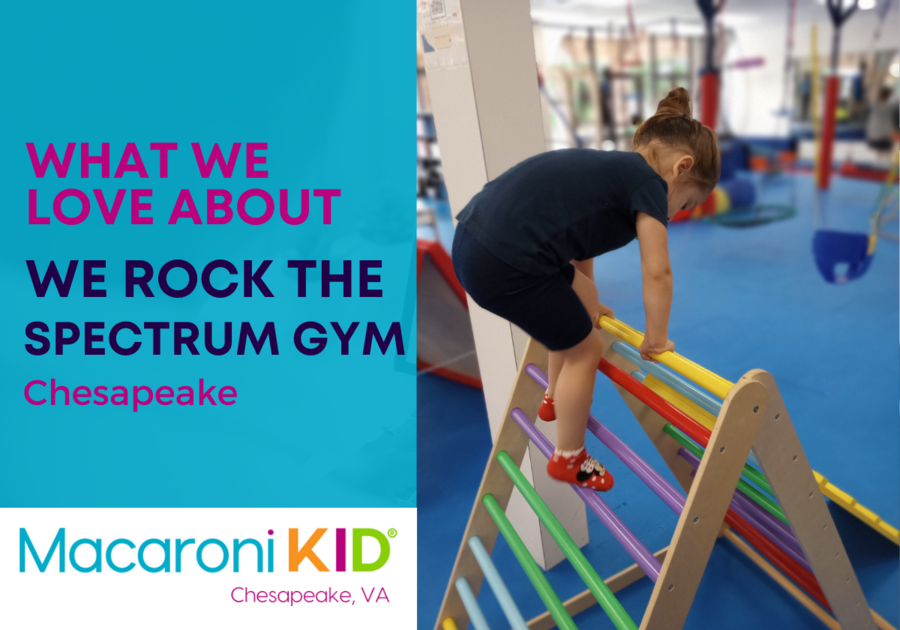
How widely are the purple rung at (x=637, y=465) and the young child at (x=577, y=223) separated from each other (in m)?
0.13

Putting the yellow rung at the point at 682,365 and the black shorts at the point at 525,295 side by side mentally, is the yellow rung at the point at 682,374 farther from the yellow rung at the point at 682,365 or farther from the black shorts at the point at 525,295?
the black shorts at the point at 525,295

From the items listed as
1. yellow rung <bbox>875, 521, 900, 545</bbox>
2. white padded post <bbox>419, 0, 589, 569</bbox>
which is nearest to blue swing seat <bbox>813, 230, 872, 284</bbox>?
yellow rung <bbox>875, 521, 900, 545</bbox>

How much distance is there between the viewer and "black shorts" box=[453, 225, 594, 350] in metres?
1.24

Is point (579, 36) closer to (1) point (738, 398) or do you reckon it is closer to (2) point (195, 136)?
(2) point (195, 136)

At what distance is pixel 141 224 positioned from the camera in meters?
2.49

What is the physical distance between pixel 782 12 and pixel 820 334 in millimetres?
7712

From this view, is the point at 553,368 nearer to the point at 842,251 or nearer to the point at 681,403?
the point at 681,403

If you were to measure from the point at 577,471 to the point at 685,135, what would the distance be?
0.72 meters

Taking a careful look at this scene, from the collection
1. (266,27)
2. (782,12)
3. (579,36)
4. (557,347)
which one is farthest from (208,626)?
(782,12)

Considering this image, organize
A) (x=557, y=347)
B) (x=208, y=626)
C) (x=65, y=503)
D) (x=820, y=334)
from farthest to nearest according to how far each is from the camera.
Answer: (x=820, y=334) → (x=65, y=503) → (x=208, y=626) → (x=557, y=347)

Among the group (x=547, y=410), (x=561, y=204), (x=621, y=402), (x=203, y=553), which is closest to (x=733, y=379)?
(x=621, y=402)

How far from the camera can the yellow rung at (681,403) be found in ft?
4.08

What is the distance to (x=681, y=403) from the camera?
1298mm

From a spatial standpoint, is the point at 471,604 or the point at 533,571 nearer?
the point at 533,571
